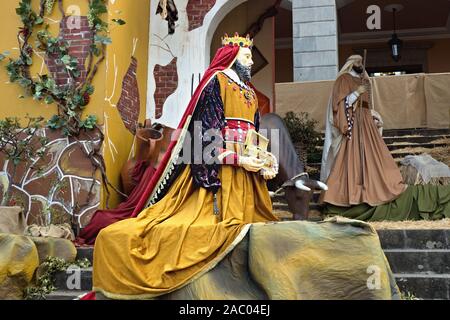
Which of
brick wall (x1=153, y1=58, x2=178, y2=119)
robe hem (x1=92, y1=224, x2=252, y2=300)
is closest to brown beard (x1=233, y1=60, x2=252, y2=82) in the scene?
robe hem (x1=92, y1=224, x2=252, y2=300)

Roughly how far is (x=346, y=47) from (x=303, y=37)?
200 inches

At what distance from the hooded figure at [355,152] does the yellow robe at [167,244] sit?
2258 millimetres

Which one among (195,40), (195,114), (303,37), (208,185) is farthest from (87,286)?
(303,37)

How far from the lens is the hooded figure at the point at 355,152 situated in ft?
17.9

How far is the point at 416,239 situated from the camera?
4.21 m

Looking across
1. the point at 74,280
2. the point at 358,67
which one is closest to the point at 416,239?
the point at 358,67

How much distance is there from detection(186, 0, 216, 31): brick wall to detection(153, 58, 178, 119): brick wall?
577 millimetres

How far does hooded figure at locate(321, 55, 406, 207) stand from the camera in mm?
5461

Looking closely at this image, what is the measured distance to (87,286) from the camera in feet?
12.9

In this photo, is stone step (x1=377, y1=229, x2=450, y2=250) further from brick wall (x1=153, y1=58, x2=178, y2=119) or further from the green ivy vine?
brick wall (x1=153, y1=58, x2=178, y2=119)

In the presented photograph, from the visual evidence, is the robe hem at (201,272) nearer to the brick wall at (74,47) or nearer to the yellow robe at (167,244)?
the yellow robe at (167,244)
